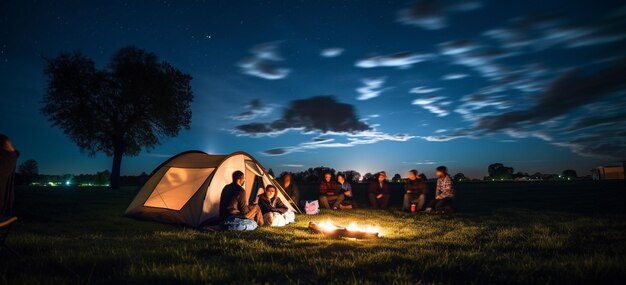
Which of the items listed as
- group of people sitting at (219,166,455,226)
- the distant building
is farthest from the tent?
the distant building

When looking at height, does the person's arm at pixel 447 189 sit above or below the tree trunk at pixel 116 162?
below

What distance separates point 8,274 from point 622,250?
8997 mm

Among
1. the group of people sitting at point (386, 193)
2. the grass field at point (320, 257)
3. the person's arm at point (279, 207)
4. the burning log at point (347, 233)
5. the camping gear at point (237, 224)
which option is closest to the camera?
the grass field at point (320, 257)

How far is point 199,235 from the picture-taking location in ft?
25.8

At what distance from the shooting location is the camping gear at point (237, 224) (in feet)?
28.2

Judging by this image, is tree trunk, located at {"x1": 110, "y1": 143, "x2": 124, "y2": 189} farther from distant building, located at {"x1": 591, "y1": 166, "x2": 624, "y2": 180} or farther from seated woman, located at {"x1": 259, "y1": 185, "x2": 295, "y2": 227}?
distant building, located at {"x1": 591, "y1": 166, "x2": 624, "y2": 180}

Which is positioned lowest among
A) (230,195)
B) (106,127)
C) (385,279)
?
(385,279)

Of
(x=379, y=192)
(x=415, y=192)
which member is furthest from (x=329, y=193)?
(x=415, y=192)

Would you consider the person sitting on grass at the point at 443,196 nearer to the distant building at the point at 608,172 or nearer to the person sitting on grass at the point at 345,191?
the person sitting on grass at the point at 345,191

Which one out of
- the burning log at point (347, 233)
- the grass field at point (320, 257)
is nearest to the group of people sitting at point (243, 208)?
the grass field at point (320, 257)

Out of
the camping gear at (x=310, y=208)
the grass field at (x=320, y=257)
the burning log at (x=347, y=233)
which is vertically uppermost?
the camping gear at (x=310, y=208)

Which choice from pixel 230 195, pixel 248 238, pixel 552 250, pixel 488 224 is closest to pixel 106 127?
pixel 230 195

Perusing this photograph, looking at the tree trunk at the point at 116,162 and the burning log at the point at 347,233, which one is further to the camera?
the tree trunk at the point at 116,162

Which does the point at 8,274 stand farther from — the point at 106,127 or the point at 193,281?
the point at 106,127
